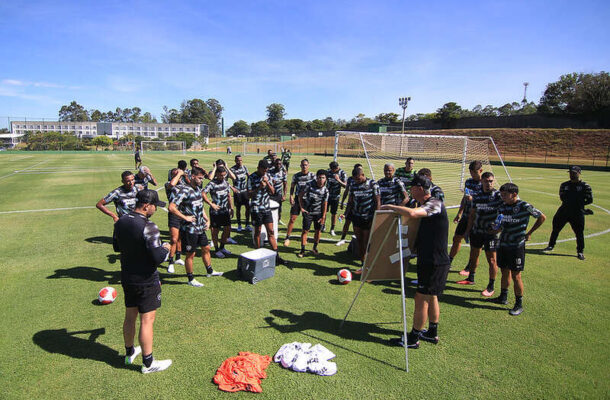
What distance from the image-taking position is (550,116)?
6362 centimetres

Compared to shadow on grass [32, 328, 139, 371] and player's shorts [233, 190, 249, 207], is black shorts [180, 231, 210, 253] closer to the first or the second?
shadow on grass [32, 328, 139, 371]

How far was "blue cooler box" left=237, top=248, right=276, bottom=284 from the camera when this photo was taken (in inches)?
257

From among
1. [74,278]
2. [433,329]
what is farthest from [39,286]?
[433,329]

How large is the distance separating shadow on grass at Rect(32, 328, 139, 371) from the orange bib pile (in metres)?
1.16

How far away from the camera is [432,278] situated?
4340 millimetres

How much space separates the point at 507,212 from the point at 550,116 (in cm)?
7482

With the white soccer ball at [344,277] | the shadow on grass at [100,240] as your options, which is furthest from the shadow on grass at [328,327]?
the shadow on grass at [100,240]

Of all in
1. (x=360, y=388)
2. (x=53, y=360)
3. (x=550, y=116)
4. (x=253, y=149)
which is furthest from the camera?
(x=253, y=149)

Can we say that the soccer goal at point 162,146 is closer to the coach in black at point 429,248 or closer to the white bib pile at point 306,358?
the white bib pile at point 306,358

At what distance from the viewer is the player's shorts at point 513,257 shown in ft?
18.0

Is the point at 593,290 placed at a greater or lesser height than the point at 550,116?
lesser

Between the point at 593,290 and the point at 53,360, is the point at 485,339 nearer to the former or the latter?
the point at 593,290

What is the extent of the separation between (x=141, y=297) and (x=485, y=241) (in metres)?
6.13

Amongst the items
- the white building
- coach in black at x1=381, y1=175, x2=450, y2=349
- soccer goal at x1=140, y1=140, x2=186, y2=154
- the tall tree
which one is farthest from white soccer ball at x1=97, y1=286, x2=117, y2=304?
the tall tree
